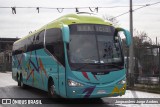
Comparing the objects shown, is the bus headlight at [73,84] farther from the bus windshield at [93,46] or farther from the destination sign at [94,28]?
Answer: the destination sign at [94,28]

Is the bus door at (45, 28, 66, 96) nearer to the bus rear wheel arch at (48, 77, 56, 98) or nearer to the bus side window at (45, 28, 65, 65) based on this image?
the bus side window at (45, 28, 65, 65)

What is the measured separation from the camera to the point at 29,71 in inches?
725

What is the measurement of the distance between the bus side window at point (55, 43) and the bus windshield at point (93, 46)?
1.78 ft

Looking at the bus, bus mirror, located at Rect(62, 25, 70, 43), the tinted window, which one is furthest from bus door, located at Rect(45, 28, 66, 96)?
the tinted window

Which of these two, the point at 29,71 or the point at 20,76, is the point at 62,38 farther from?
the point at 20,76

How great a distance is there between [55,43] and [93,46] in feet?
5.78

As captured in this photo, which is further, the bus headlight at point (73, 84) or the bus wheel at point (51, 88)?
the bus wheel at point (51, 88)

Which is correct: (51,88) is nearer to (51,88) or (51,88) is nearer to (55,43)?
(51,88)

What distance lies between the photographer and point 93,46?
38.5 ft

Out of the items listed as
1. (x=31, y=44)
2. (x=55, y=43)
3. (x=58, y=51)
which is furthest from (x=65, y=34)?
(x=31, y=44)

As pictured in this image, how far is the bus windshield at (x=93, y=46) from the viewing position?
1155 centimetres

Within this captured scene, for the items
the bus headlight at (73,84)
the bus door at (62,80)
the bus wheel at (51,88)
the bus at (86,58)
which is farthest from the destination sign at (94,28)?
the bus wheel at (51,88)

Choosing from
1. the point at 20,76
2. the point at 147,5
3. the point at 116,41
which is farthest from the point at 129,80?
the point at 116,41

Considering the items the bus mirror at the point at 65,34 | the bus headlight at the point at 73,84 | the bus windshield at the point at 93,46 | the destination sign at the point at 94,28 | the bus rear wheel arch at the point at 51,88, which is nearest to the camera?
the bus mirror at the point at 65,34
